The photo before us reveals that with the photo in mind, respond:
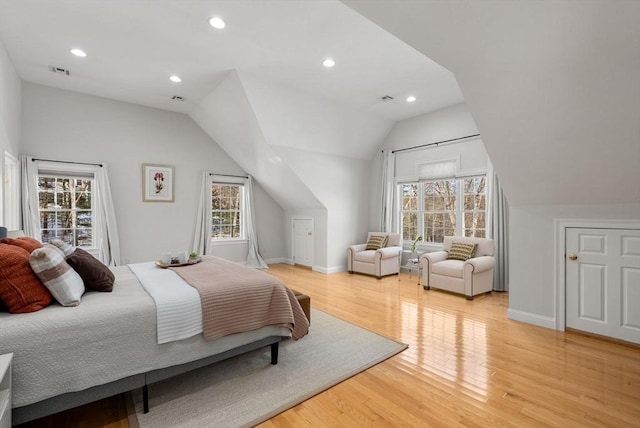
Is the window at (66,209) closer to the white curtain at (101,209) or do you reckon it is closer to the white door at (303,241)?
the white curtain at (101,209)

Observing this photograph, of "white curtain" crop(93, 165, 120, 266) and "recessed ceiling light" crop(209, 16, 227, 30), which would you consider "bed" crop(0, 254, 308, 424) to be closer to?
"recessed ceiling light" crop(209, 16, 227, 30)

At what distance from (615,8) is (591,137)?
3.44 feet

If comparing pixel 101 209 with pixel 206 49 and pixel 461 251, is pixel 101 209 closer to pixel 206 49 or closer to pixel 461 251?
pixel 206 49

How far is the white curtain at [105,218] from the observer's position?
194 inches

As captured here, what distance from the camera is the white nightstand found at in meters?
1.21

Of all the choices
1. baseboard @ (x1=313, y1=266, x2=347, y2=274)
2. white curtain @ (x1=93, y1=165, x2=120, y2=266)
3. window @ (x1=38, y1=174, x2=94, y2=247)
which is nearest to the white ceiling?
white curtain @ (x1=93, y1=165, x2=120, y2=266)

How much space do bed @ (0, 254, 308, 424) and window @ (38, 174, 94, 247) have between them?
12.7 feet

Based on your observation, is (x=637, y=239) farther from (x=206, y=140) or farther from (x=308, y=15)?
(x=206, y=140)

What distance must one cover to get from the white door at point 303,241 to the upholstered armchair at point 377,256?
35.8 inches

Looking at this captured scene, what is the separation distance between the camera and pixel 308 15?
280 centimetres

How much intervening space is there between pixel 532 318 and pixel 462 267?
111 cm

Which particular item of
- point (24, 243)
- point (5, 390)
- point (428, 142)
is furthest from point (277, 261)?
point (5, 390)

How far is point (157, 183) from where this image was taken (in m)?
5.54

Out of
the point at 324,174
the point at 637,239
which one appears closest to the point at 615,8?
the point at 637,239
